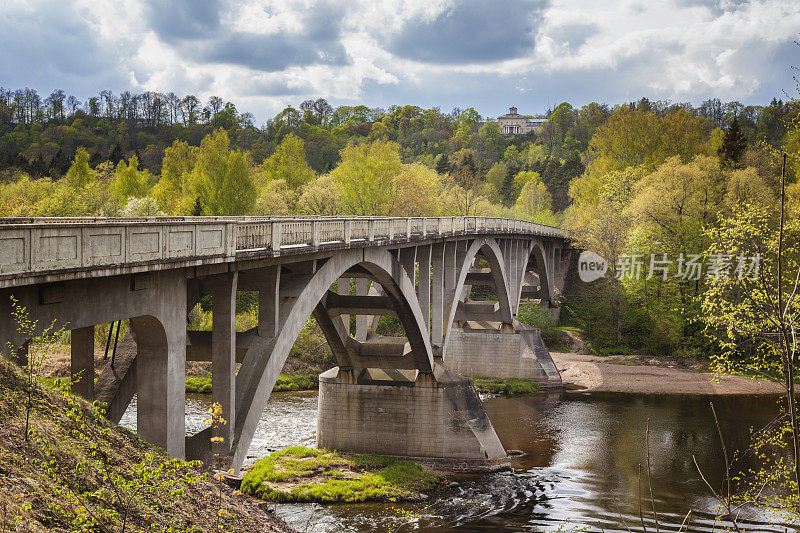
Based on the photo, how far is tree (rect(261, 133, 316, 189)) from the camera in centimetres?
8169

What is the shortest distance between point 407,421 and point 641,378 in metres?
26.1

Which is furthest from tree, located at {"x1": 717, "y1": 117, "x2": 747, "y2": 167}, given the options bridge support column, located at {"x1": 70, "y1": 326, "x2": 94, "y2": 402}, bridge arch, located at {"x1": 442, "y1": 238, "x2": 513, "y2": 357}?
bridge support column, located at {"x1": 70, "y1": 326, "x2": 94, "y2": 402}

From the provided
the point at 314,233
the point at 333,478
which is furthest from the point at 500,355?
the point at 314,233

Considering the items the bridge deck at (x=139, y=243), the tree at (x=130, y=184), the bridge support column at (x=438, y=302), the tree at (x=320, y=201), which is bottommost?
the bridge support column at (x=438, y=302)

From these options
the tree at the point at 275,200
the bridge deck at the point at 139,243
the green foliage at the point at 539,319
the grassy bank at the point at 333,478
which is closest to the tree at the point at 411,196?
the tree at the point at 275,200

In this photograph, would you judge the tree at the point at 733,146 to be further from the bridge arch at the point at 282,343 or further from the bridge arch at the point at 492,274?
the bridge arch at the point at 282,343

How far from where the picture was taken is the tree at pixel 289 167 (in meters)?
81.7

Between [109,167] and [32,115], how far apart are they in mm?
61428

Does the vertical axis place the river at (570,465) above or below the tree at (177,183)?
below

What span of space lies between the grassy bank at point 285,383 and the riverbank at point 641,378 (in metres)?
17.4

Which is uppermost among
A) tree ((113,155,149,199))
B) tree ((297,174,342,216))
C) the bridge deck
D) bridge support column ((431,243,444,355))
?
tree ((113,155,149,199))

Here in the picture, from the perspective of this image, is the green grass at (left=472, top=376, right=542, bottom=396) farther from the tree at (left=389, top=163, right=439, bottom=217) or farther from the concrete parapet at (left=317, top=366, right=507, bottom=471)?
the tree at (left=389, top=163, right=439, bottom=217)

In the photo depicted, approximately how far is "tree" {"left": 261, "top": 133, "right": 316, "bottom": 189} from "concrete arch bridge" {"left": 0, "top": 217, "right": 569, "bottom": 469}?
133 ft

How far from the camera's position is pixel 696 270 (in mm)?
57500
